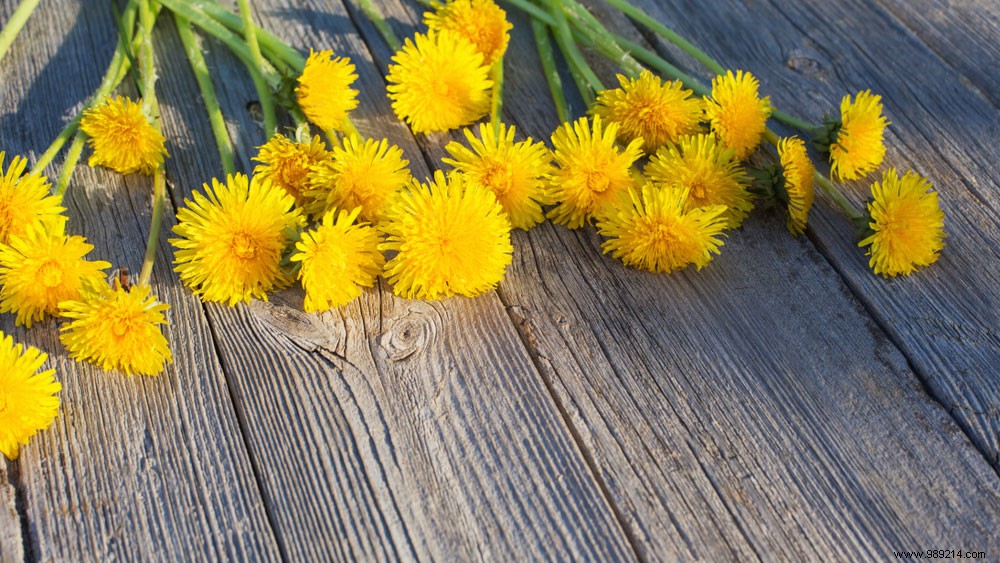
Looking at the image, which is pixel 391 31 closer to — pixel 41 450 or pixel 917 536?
pixel 41 450

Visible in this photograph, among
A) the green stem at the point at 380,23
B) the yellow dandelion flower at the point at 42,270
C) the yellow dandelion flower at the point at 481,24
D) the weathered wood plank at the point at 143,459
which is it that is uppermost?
the yellow dandelion flower at the point at 481,24

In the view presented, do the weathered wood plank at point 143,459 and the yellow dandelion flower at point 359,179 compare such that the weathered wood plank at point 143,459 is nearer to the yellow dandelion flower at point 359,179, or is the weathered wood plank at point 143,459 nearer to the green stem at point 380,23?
the yellow dandelion flower at point 359,179

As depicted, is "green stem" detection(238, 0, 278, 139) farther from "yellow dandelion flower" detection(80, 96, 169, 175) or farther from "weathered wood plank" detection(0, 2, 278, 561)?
"weathered wood plank" detection(0, 2, 278, 561)

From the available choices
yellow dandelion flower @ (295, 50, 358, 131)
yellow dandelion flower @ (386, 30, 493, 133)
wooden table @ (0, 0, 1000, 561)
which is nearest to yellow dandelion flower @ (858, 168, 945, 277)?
wooden table @ (0, 0, 1000, 561)

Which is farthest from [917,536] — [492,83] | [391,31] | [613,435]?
[391,31]

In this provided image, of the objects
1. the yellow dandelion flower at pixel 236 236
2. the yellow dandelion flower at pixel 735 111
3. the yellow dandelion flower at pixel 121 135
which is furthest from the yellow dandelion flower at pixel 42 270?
the yellow dandelion flower at pixel 735 111

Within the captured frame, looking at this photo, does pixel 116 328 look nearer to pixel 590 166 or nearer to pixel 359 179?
pixel 359 179

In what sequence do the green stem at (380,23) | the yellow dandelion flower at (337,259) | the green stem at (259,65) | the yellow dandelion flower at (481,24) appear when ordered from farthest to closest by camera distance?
the green stem at (380,23) → the yellow dandelion flower at (481,24) → the green stem at (259,65) → the yellow dandelion flower at (337,259)
